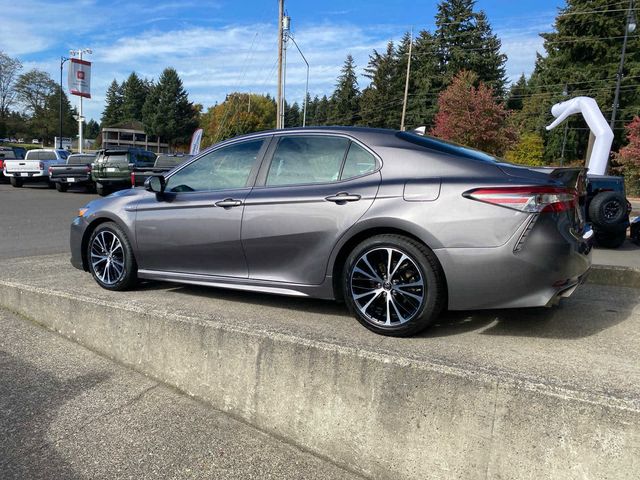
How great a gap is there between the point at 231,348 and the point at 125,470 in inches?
37.0

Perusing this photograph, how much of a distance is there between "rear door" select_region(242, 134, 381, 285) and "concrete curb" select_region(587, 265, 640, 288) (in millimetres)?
2909

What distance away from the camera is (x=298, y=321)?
3.87 meters

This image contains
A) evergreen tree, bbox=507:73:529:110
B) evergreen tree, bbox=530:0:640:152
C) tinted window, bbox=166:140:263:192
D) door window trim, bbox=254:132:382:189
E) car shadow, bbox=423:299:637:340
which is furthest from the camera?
evergreen tree, bbox=507:73:529:110

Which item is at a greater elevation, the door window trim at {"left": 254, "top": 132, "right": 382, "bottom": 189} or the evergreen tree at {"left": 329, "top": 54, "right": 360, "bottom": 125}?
the evergreen tree at {"left": 329, "top": 54, "right": 360, "bottom": 125}

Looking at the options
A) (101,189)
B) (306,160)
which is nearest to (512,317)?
(306,160)

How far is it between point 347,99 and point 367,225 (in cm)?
7772

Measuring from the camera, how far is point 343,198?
3.62 m

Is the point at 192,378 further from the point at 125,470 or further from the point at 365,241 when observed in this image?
the point at 365,241

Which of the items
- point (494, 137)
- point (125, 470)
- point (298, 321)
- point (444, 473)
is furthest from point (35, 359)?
point (494, 137)

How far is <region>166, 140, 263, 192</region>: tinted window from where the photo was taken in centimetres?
430

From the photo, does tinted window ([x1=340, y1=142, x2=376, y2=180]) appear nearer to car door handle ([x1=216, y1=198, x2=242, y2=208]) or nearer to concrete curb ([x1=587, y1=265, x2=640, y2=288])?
car door handle ([x1=216, y1=198, x2=242, y2=208])

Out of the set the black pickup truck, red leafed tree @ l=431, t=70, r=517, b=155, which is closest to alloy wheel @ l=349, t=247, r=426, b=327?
the black pickup truck

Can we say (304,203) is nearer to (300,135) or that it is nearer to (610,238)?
(300,135)

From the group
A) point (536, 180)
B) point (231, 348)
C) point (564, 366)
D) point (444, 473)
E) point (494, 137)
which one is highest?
point (494, 137)
